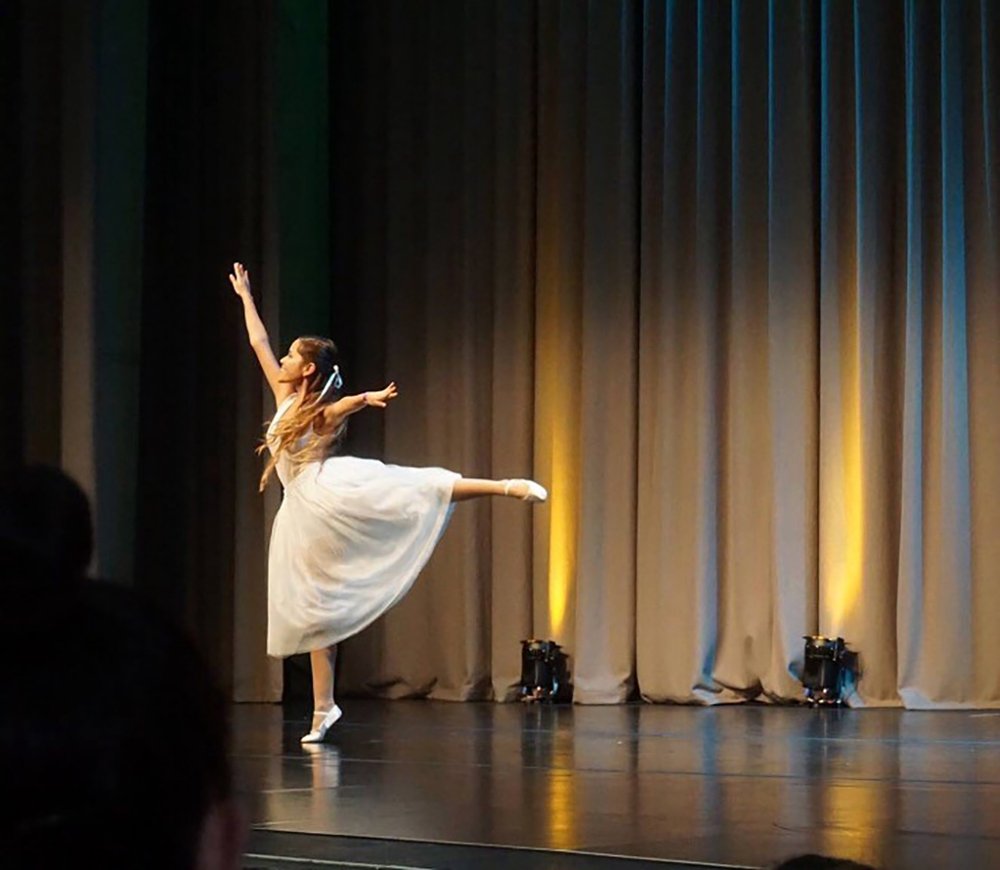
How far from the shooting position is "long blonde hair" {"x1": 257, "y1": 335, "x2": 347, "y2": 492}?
5.30m

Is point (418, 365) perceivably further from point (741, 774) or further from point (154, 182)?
point (741, 774)

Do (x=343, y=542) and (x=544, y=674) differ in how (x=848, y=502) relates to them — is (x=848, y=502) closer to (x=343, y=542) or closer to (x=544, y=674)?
(x=544, y=674)

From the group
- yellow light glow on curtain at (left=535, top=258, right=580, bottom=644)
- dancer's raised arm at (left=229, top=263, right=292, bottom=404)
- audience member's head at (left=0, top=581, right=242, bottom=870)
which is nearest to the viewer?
audience member's head at (left=0, top=581, right=242, bottom=870)

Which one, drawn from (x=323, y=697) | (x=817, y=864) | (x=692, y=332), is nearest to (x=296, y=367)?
(x=323, y=697)

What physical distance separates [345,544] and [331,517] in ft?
0.36

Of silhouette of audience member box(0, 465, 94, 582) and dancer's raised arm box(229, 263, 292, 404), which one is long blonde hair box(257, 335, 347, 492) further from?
silhouette of audience member box(0, 465, 94, 582)

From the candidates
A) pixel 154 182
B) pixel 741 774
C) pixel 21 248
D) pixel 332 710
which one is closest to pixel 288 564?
pixel 332 710

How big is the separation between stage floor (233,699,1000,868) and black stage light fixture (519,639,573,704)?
1.33 m

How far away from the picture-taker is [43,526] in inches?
21.7

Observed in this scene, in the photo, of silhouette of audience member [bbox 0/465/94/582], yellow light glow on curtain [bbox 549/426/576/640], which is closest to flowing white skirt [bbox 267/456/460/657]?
yellow light glow on curtain [bbox 549/426/576/640]

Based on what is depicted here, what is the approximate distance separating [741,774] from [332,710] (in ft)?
5.43

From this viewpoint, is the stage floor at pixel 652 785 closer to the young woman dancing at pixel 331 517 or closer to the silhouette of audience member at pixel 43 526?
the young woman dancing at pixel 331 517

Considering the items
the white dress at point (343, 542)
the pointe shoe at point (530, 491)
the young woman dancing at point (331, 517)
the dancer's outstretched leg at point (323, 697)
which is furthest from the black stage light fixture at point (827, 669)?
the dancer's outstretched leg at point (323, 697)

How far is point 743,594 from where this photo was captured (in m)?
7.18
